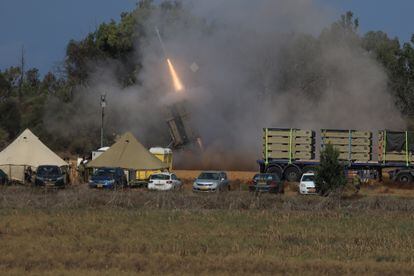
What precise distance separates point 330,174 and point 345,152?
12.2 m

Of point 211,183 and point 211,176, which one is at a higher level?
point 211,176

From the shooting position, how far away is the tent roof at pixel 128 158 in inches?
1754

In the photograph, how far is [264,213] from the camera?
2780 centimetres

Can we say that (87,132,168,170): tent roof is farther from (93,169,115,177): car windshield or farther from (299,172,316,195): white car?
(299,172,316,195): white car

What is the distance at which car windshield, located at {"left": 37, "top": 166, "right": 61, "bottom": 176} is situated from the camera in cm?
4503

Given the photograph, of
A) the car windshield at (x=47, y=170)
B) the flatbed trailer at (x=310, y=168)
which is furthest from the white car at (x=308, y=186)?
the car windshield at (x=47, y=170)

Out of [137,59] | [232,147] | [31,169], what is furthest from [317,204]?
[137,59]

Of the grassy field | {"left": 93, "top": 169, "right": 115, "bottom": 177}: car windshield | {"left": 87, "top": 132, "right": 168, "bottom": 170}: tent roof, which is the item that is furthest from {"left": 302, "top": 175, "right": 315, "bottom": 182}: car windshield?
{"left": 93, "top": 169, "right": 115, "bottom": 177}: car windshield

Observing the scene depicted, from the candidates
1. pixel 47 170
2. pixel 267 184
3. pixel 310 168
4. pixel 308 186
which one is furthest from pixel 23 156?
pixel 308 186

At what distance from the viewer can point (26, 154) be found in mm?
48438

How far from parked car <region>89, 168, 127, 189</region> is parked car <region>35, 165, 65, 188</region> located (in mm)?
2124

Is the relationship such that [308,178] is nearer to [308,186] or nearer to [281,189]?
[308,186]

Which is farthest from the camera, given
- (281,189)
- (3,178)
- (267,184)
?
(3,178)

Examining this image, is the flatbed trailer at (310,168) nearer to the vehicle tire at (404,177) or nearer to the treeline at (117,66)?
the vehicle tire at (404,177)
